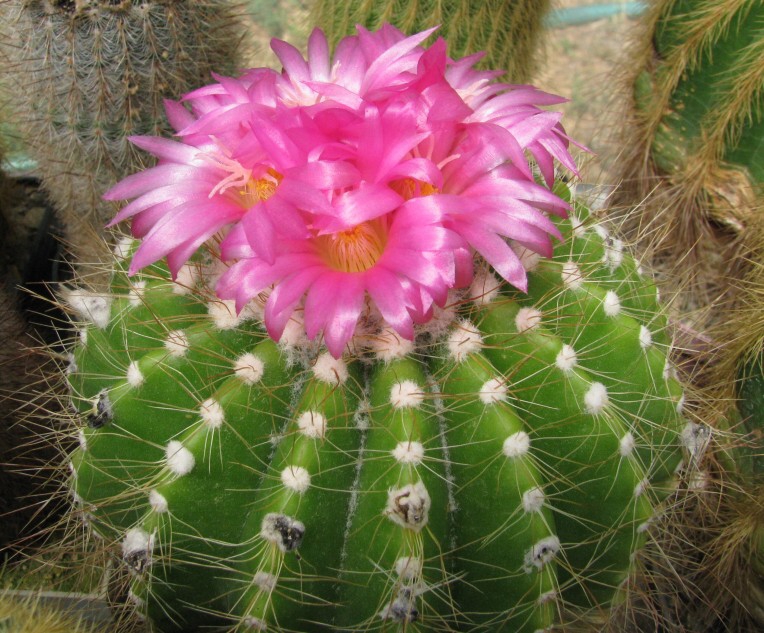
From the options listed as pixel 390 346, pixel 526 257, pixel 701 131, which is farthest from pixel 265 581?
pixel 701 131

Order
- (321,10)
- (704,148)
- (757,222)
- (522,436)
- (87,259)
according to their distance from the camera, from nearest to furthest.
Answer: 1. (522,436)
2. (757,222)
3. (704,148)
4. (87,259)
5. (321,10)

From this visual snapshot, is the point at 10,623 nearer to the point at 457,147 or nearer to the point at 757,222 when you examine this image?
the point at 457,147

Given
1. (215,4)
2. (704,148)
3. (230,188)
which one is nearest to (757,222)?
(704,148)

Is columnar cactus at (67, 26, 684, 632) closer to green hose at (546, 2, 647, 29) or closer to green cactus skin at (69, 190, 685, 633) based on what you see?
green cactus skin at (69, 190, 685, 633)

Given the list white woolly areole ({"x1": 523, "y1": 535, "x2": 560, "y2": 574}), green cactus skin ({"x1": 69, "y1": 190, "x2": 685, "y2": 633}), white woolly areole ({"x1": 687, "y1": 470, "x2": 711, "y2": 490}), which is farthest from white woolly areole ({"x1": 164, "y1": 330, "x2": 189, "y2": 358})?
white woolly areole ({"x1": 687, "y1": 470, "x2": 711, "y2": 490})

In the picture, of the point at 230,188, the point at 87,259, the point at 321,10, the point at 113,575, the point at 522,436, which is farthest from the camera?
the point at 321,10

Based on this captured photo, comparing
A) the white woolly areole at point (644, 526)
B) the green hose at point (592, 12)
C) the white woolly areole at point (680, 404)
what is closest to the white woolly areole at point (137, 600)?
the white woolly areole at point (644, 526)
